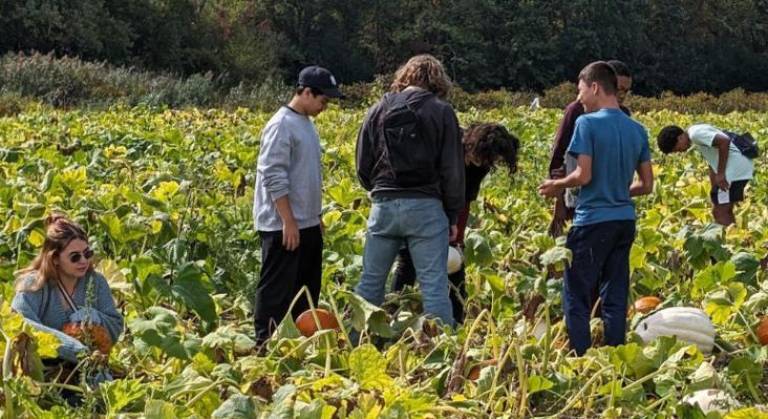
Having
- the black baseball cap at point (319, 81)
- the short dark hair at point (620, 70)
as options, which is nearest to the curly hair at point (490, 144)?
the black baseball cap at point (319, 81)

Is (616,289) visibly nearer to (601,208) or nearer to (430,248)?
(601,208)

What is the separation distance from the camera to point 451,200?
4.50m

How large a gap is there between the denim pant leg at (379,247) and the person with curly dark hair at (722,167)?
257 cm

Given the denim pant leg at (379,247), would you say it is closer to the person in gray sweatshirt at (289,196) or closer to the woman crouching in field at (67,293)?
the person in gray sweatshirt at (289,196)

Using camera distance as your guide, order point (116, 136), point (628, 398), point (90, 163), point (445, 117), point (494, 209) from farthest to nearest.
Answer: point (116, 136) < point (90, 163) < point (494, 209) < point (445, 117) < point (628, 398)

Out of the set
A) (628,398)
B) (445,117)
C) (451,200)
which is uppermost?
(445,117)

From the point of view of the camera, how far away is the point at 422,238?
4.50 meters

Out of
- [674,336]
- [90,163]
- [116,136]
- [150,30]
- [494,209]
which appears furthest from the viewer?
[150,30]

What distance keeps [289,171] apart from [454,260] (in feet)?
2.92

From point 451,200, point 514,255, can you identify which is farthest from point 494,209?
point 451,200

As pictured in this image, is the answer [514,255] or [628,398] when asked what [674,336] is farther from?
[514,255]

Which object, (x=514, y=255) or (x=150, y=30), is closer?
(x=514, y=255)

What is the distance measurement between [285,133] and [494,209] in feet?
9.19

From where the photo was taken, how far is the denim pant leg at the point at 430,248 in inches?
176
